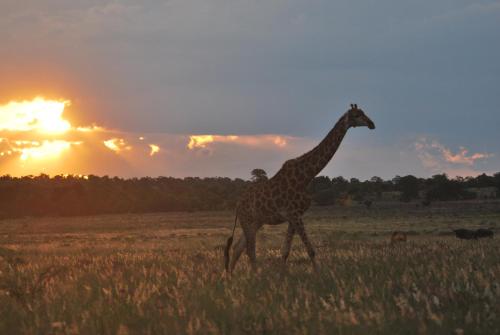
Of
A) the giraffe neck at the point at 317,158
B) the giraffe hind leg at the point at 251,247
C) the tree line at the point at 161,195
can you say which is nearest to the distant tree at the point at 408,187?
the tree line at the point at 161,195

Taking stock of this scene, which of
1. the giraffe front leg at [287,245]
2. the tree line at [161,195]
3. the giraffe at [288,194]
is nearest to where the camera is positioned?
the giraffe front leg at [287,245]

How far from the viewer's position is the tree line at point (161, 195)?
121750 millimetres

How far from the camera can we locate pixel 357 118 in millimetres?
12602

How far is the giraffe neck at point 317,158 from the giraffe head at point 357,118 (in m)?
0.12

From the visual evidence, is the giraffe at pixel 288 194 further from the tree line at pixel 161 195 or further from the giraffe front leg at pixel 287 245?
the tree line at pixel 161 195

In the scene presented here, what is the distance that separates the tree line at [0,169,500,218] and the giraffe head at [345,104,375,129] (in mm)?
96686

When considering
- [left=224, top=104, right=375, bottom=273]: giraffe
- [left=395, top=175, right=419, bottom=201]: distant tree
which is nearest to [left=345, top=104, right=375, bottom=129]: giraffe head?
[left=224, top=104, right=375, bottom=273]: giraffe

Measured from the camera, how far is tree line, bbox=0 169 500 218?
399ft

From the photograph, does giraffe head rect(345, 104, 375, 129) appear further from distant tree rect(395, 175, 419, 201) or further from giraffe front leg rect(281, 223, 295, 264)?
distant tree rect(395, 175, 419, 201)

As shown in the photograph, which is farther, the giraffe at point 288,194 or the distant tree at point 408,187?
the distant tree at point 408,187

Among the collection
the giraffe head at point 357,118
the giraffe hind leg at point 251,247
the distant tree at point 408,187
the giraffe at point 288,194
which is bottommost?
the giraffe hind leg at point 251,247

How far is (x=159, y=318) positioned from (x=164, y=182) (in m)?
171

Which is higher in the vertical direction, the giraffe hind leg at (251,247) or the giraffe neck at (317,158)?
the giraffe neck at (317,158)

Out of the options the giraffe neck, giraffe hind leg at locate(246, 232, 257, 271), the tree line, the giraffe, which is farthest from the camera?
the tree line
